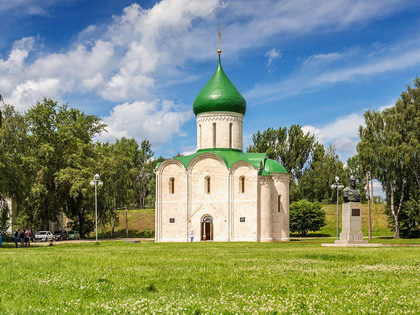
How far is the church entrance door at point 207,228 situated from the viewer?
39.0 metres

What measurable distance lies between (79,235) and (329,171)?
115 feet

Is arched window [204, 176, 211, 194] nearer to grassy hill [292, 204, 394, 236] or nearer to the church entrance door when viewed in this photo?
the church entrance door

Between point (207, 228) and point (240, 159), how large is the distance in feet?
20.1

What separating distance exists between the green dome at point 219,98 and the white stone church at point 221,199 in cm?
413

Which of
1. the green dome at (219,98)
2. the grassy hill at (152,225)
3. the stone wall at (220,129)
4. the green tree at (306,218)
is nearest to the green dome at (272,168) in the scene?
the stone wall at (220,129)

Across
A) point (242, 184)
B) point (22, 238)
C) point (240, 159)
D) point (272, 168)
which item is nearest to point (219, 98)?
point (240, 159)

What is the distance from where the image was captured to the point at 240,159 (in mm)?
39688

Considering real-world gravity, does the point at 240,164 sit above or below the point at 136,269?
above

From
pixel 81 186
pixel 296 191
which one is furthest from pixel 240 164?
pixel 296 191

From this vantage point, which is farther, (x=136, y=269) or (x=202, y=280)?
(x=136, y=269)

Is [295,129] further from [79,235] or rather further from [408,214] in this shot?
[79,235]

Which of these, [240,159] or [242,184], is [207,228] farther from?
[240,159]

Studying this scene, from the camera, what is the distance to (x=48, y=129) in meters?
42.6

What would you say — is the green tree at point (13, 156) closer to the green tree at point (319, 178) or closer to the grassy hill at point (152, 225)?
the grassy hill at point (152, 225)
